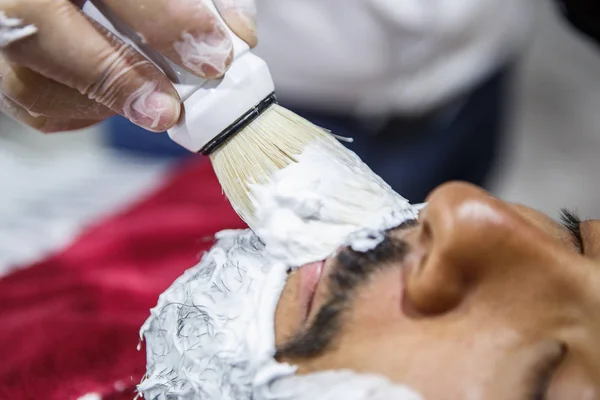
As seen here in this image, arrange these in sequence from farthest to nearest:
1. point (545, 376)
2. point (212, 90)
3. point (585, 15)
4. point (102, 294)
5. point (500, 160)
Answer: point (500, 160)
point (585, 15)
point (102, 294)
point (212, 90)
point (545, 376)

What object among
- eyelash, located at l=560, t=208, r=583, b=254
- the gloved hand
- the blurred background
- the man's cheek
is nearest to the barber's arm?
the blurred background

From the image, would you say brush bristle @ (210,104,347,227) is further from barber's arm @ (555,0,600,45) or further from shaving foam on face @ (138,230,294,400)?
barber's arm @ (555,0,600,45)

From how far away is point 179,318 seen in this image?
64 cm

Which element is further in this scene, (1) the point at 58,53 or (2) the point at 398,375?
(1) the point at 58,53

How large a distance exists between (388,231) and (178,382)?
238 mm

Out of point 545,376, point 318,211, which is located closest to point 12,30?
point 318,211

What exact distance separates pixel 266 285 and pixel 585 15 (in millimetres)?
902

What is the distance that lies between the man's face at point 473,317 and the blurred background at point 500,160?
26.8 inches

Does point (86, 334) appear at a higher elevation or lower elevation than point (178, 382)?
lower

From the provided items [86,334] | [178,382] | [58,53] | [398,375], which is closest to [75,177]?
[86,334]

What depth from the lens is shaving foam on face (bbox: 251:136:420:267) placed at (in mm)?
594

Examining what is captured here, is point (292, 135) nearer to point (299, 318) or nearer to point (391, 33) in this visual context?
point (299, 318)

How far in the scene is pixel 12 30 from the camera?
636 millimetres

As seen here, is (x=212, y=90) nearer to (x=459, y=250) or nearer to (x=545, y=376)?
(x=459, y=250)
